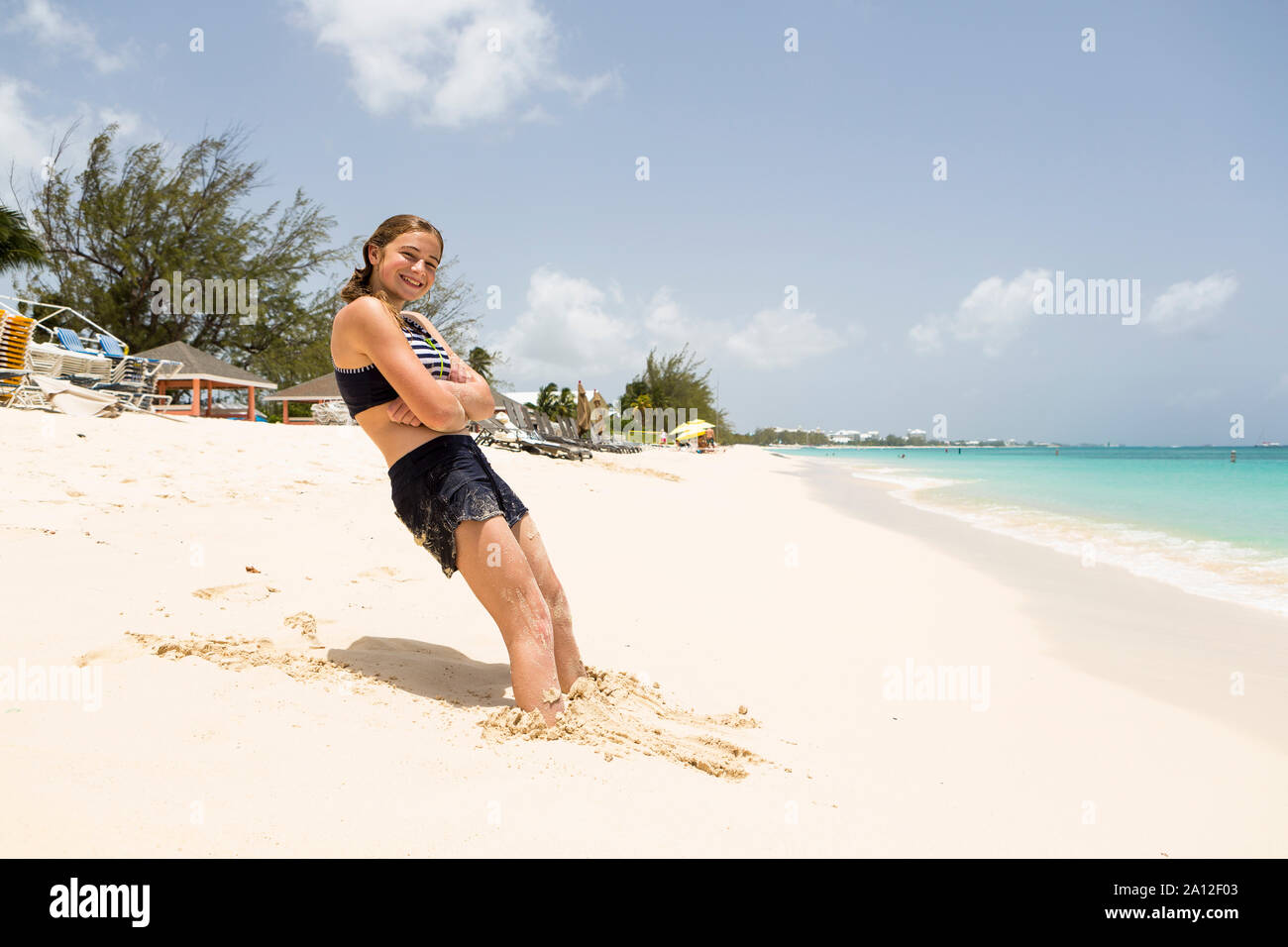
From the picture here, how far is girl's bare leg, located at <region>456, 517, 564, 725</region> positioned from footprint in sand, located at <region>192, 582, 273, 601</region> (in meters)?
1.77

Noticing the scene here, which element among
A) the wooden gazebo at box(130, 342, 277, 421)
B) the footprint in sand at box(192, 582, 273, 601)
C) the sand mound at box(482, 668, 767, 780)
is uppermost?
the wooden gazebo at box(130, 342, 277, 421)

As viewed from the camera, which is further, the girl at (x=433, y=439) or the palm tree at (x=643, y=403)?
the palm tree at (x=643, y=403)

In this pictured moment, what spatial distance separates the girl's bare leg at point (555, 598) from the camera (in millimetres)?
2709

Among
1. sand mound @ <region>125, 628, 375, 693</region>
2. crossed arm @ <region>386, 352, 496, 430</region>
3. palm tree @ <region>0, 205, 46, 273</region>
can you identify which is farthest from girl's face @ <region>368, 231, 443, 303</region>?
palm tree @ <region>0, 205, 46, 273</region>

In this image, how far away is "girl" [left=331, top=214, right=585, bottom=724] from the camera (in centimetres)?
237

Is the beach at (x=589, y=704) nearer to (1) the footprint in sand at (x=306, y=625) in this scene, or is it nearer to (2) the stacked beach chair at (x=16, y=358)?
(1) the footprint in sand at (x=306, y=625)

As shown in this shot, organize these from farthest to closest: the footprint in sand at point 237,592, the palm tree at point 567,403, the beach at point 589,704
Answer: the palm tree at point 567,403, the footprint in sand at point 237,592, the beach at point 589,704

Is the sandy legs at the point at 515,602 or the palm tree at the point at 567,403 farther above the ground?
the palm tree at the point at 567,403

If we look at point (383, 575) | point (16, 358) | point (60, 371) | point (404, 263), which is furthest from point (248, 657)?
point (60, 371)

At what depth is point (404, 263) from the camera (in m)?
2.57

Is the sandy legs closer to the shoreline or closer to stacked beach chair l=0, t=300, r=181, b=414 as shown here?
the shoreline

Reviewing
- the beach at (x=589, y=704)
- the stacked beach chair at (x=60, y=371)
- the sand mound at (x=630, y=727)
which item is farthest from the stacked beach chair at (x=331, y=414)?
the sand mound at (x=630, y=727)

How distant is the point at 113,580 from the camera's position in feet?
10.9

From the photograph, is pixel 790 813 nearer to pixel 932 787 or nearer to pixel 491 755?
pixel 932 787
